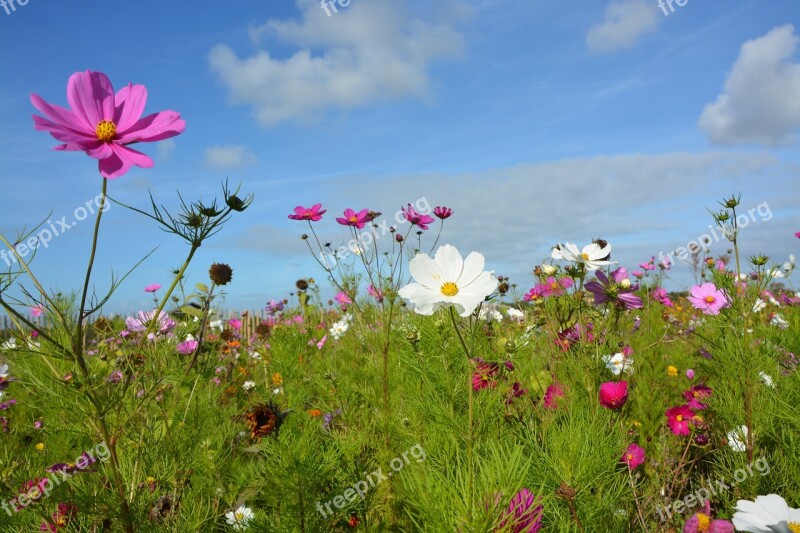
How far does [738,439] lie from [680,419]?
0.33 metres

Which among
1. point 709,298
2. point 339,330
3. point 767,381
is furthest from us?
point 339,330

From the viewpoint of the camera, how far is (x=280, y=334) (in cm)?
318

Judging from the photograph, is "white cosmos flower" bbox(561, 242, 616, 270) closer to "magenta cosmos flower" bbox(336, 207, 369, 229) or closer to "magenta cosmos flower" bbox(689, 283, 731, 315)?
"magenta cosmos flower" bbox(689, 283, 731, 315)

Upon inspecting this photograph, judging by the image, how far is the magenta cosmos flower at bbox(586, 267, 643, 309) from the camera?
1.94 metres

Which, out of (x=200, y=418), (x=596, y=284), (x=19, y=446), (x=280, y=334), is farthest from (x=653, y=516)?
(x=19, y=446)

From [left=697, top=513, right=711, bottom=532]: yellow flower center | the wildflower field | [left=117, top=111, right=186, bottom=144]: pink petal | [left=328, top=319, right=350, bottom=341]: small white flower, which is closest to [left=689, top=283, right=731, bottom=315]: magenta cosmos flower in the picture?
the wildflower field

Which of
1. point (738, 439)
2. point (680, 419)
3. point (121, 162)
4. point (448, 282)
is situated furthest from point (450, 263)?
point (680, 419)

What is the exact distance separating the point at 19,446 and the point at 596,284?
10.2ft

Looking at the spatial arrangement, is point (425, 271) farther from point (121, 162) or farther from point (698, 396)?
point (698, 396)

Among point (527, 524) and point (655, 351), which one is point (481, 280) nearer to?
point (527, 524)

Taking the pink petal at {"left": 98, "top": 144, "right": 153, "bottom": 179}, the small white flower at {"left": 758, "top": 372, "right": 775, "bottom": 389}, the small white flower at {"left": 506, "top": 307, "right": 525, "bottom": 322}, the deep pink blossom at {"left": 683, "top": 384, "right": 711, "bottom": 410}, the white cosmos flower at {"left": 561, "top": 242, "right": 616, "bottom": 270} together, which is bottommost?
the deep pink blossom at {"left": 683, "top": 384, "right": 711, "bottom": 410}

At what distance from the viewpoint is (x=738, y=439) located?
2008 mm

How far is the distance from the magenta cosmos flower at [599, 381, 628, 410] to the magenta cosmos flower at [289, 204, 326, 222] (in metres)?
1.91

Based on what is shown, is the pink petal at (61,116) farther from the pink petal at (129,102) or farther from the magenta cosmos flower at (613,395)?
the magenta cosmos flower at (613,395)
